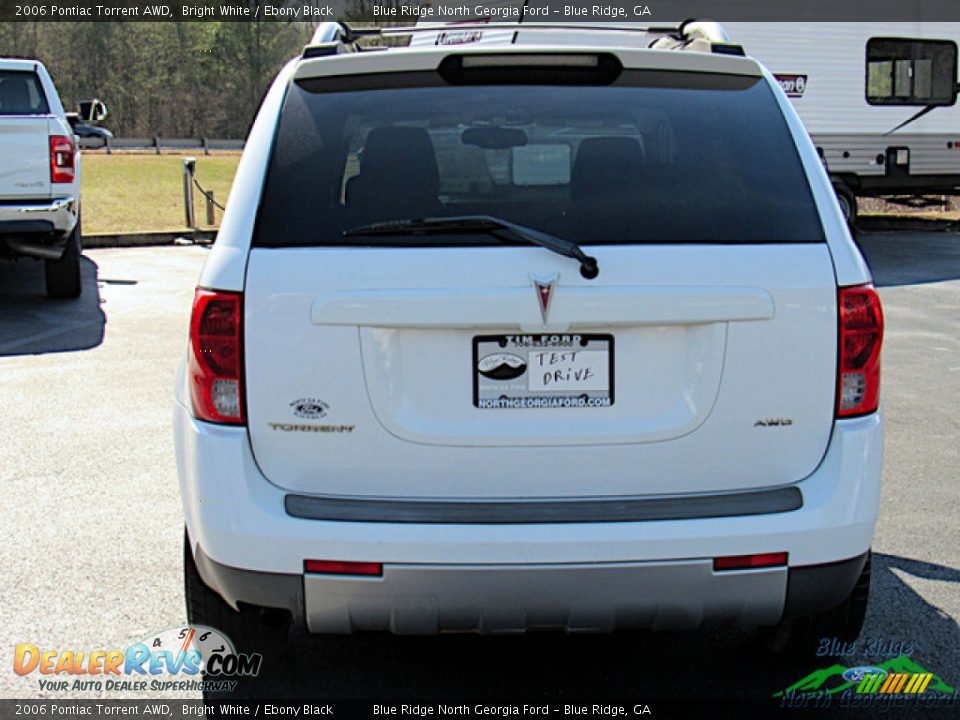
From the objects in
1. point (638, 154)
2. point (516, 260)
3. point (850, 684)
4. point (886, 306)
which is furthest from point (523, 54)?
point (886, 306)

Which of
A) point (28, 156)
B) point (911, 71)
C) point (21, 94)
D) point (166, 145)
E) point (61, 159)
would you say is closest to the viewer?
point (28, 156)

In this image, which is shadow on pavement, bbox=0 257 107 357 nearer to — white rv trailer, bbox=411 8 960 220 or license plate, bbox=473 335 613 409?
white rv trailer, bbox=411 8 960 220

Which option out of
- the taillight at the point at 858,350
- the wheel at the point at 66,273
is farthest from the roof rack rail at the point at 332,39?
the wheel at the point at 66,273

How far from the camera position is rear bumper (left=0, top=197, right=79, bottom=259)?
10.1m

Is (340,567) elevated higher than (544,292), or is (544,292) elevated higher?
(544,292)

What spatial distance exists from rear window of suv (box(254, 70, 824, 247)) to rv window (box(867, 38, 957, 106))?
1511 cm

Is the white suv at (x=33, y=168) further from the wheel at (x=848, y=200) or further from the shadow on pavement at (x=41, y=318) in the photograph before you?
the wheel at (x=848, y=200)

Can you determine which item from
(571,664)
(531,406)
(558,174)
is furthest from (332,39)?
(571,664)

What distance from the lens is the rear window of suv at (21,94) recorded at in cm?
1062

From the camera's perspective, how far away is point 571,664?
370 cm

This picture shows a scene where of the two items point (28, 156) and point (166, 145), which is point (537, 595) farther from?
point (166, 145)

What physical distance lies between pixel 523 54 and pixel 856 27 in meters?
15.3

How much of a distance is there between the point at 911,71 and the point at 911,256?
11.7ft

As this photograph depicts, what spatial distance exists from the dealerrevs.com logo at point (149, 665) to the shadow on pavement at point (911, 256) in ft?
34.5
